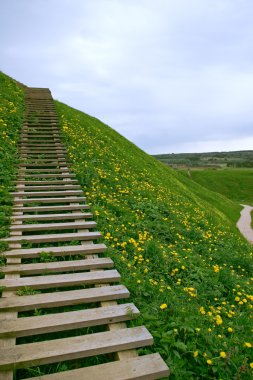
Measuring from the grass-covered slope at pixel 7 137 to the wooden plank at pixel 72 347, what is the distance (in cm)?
286

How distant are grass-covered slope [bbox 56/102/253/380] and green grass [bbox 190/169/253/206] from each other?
62.3 metres

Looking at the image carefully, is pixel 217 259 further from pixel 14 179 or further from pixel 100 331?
pixel 14 179

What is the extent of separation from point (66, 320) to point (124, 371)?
3.86 feet

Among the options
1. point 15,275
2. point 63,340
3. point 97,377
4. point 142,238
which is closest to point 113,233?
point 142,238

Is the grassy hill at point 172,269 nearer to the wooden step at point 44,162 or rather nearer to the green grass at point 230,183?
the wooden step at point 44,162

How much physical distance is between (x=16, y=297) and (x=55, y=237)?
221 cm

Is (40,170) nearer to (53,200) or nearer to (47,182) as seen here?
(47,182)

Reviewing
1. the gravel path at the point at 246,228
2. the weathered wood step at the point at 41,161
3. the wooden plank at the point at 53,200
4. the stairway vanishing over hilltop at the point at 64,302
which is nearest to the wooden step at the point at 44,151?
the weathered wood step at the point at 41,161

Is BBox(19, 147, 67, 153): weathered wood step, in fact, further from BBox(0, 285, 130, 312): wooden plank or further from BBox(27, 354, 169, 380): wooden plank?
BBox(27, 354, 169, 380): wooden plank

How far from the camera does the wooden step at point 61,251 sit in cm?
612

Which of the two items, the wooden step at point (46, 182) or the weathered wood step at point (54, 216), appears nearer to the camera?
the weathered wood step at point (54, 216)

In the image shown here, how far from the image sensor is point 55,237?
7.00m

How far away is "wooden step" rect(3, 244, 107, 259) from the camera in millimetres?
6117

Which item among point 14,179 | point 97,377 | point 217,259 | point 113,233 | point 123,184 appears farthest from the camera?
point 123,184
